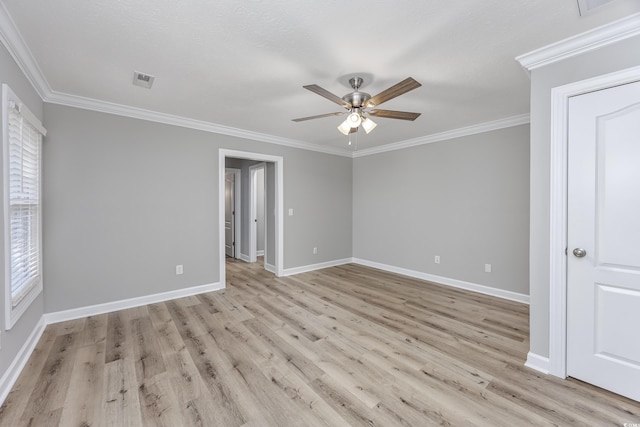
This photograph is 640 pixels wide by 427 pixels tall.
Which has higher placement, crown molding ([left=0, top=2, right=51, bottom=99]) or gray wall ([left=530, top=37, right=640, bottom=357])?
crown molding ([left=0, top=2, right=51, bottom=99])

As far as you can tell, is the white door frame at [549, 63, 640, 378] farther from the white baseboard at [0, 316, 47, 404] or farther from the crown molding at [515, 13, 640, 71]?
the white baseboard at [0, 316, 47, 404]

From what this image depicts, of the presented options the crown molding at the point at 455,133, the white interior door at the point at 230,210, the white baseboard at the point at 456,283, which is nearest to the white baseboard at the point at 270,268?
the white interior door at the point at 230,210

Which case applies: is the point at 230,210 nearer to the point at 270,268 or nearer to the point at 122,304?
the point at 270,268

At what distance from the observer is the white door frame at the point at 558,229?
1.97m

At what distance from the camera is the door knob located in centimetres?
191

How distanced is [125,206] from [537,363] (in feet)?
14.2

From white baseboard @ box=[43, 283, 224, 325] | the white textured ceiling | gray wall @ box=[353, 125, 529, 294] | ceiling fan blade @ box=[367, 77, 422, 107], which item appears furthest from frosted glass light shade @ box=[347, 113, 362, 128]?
white baseboard @ box=[43, 283, 224, 325]

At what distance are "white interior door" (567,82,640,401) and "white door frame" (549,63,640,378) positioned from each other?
0.03 m

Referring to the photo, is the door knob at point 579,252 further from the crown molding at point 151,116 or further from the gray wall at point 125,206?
the gray wall at point 125,206

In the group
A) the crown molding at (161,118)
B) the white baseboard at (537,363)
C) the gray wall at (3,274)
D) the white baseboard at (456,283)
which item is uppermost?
the crown molding at (161,118)

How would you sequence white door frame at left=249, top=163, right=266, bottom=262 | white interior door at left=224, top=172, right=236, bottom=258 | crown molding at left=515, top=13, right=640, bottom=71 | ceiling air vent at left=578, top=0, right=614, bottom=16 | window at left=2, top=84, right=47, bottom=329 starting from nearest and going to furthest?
ceiling air vent at left=578, top=0, right=614, bottom=16 → crown molding at left=515, top=13, right=640, bottom=71 → window at left=2, top=84, right=47, bottom=329 → white door frame at left=249, top=163, right=266, bottom=262 → white interior door at left=224, top=172, right=236, bottom=258

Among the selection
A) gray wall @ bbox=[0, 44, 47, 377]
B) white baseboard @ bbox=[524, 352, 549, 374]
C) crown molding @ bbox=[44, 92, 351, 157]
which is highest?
crown molding @ bbox=[44, 92, 351, 157]

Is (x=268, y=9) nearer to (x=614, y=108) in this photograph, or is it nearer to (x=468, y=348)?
(x=614, y=108)

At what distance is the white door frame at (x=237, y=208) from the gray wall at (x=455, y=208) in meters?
2.71
